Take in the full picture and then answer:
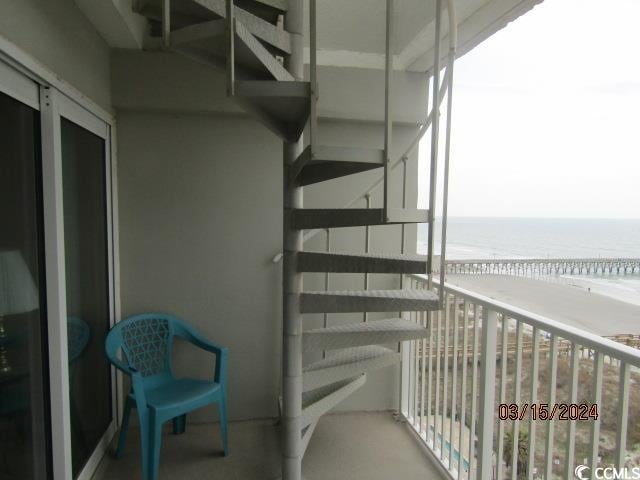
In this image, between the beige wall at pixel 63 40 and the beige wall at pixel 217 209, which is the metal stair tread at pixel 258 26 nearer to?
the beige wall at pixel 63 40

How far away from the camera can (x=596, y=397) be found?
111 centimetres

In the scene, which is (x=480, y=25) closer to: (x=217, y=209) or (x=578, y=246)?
(x=217, y=209)

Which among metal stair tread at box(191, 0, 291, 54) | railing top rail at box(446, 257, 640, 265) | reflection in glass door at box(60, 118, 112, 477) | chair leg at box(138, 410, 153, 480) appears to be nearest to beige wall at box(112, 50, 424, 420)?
reflection in glass door at box(60, 118, 112, 477)

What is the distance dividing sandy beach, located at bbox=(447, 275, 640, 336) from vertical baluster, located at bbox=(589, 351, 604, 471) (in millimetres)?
929

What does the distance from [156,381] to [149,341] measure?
0.86ft

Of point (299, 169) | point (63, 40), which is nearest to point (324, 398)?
point (299, 169)

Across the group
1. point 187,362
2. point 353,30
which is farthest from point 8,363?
point 353,30

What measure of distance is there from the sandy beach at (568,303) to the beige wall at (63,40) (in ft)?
7.41

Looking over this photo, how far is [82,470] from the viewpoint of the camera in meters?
1.87

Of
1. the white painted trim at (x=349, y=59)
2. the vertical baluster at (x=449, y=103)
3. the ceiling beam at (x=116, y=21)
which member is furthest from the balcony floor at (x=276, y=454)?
the white painted trim at (x=349, y=59)

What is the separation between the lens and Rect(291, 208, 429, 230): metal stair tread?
1.42 meters

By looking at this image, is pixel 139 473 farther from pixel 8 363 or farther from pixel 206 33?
pixel 206 33

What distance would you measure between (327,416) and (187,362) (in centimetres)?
109

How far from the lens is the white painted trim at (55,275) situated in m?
1.50
